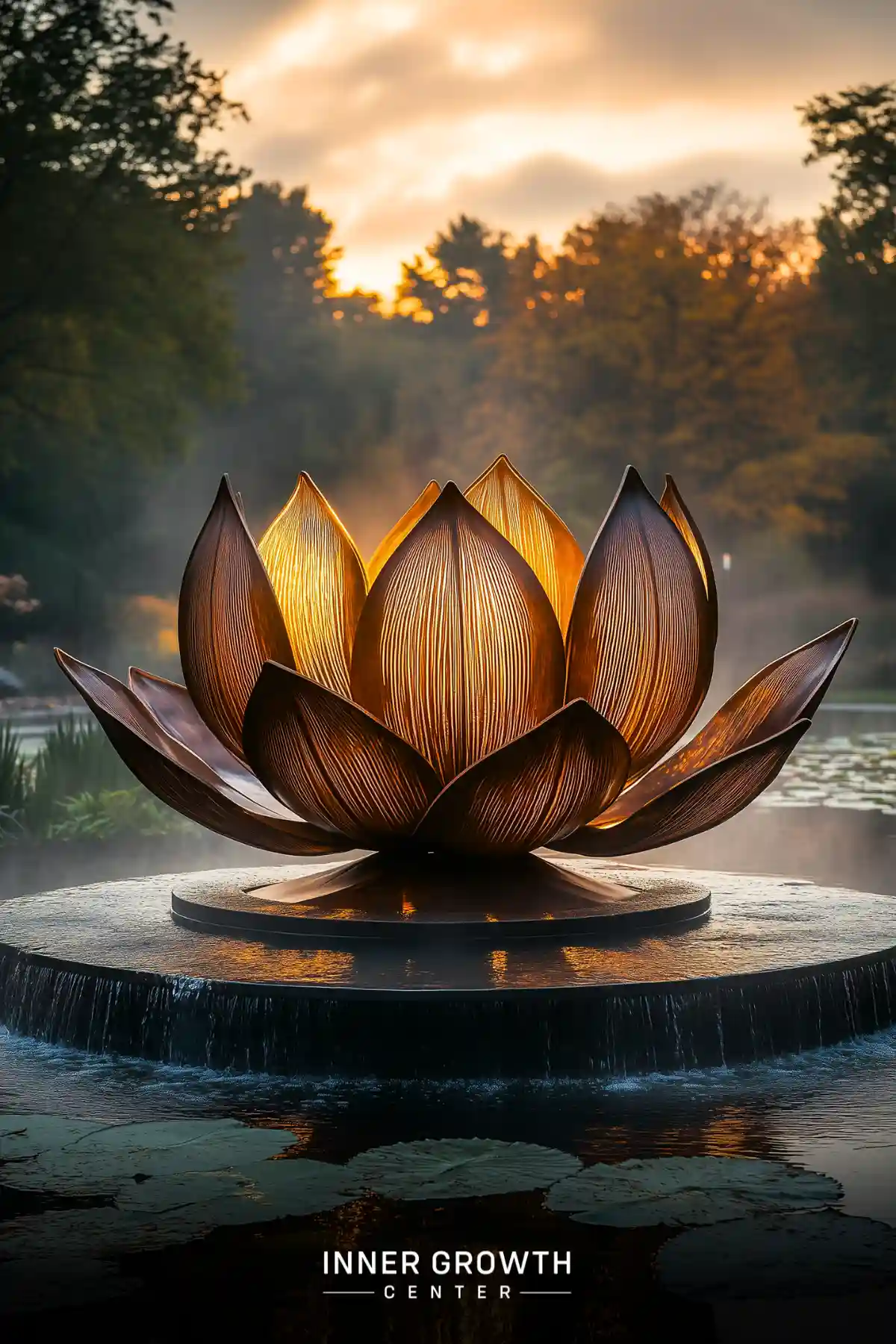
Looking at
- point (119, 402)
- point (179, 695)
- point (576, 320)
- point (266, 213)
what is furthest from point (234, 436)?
point (179, 695)

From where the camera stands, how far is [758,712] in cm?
749

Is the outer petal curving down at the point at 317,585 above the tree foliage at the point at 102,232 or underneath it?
underneath

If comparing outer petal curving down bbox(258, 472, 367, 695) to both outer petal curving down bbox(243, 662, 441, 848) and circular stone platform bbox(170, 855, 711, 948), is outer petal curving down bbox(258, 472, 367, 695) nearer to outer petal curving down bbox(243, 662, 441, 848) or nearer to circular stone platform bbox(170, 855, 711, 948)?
outer petal curving down bbox(243, 662, 441, 848)

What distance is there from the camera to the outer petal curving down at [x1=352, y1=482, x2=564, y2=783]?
653cm

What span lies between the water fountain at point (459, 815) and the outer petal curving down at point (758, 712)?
0.02 m

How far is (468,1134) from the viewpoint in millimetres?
5133

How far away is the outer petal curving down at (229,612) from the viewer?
689 centimetres

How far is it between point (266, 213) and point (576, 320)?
28581 millimetres

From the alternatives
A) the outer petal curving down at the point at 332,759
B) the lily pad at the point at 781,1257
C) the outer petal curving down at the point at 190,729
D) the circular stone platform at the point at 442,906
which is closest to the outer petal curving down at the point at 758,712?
the circular stone platform at the point at 442,906

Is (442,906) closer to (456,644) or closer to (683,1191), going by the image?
(456,644)

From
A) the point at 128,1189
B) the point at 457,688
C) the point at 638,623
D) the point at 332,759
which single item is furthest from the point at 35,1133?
the point at 638,623

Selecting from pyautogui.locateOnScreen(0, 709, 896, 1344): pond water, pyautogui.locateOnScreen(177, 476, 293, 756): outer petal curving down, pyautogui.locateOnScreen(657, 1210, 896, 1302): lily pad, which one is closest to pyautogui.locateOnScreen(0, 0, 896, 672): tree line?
pyautogui.locateOnScreen(177, 476, 293, 756): outer petal curving down

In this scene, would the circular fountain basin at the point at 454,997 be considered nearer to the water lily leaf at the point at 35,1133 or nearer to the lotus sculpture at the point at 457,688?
the lotus sculpture at the point at 457,688

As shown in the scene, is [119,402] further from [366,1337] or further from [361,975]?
[366,1337]
